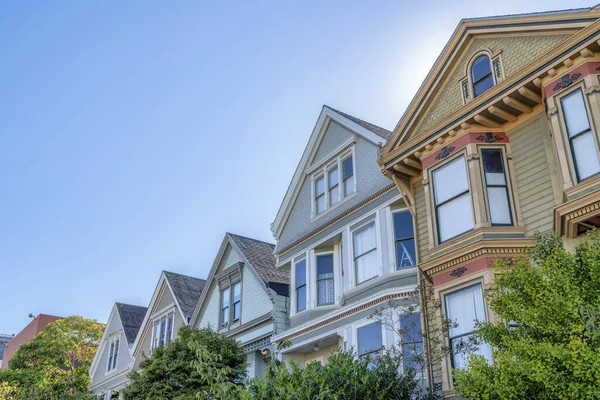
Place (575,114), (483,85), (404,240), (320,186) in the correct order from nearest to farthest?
1. (575,114)
2. (483,85)
3. (404,240)
4. (320,186)

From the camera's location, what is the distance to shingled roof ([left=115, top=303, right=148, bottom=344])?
37.9 metres

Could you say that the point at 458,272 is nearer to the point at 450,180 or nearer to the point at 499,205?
the point at 499,205

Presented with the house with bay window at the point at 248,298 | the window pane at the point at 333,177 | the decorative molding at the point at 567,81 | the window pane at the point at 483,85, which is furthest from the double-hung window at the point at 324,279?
the decorative molding at the point at 567,81

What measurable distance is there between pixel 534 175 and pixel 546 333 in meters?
6.22

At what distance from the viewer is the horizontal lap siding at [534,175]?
14859mm

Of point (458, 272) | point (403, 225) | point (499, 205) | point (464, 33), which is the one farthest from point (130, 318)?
point (499, 205)

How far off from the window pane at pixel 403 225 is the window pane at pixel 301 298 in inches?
194

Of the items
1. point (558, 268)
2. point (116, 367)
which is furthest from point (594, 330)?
point (116, 367)

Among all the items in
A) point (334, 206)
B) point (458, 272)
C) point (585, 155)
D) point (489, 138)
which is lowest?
point (458, 272)

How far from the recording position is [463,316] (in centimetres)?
1525

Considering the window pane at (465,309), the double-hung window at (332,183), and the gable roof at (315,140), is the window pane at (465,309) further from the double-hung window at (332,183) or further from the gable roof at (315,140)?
the gable roof at (315,140)

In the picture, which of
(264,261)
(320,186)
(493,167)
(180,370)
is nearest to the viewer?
(493,167)

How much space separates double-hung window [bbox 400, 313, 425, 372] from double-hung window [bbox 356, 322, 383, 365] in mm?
1118

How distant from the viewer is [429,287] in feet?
55.8
